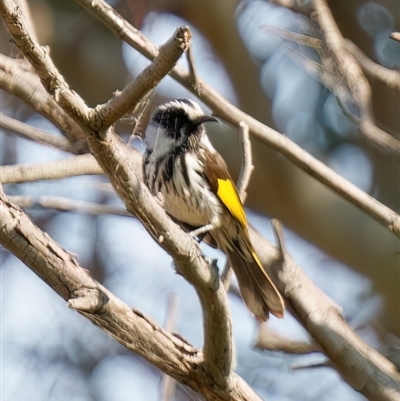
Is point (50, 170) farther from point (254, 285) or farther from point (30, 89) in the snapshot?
point (254, 285)

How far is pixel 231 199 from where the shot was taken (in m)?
2.44

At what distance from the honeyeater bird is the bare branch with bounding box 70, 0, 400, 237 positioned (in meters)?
0.10

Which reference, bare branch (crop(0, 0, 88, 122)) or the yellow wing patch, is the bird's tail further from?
bare branch (crop(0, 0, 88, 122))

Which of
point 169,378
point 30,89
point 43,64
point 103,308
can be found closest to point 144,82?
point 43,64

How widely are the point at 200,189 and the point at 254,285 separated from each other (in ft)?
1.18

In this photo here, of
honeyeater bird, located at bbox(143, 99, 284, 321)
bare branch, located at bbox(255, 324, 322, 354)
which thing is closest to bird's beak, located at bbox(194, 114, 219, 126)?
honeyeater bird, located at bbox(143, 99, 284, 321)

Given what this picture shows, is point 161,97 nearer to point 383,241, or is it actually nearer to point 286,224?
point 286,224

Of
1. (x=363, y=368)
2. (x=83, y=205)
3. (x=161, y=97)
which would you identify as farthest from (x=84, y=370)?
(x=363, y=368)

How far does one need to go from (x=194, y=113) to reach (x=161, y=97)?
53 centimetres

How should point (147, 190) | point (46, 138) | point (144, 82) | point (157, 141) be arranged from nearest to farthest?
1. point (144, 82)
2. point (147, 190)
3. point (157, 141)
4. point (46, 138)

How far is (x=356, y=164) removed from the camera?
3316 millimetres

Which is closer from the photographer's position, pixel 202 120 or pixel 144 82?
pixel 144 82

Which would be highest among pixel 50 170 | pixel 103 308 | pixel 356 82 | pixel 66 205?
pixel 356 82

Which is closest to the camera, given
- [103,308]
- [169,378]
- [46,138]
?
[103,308]
